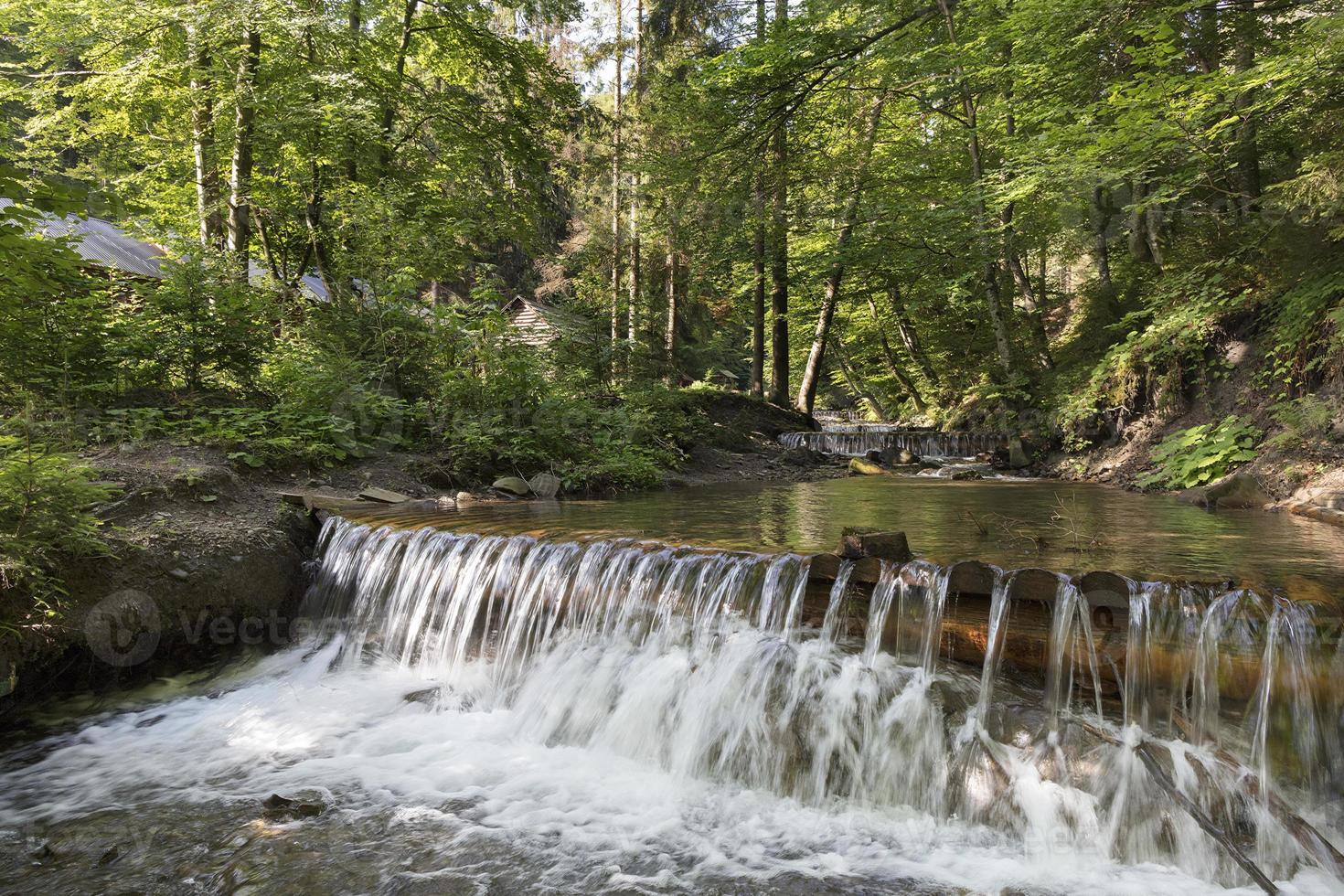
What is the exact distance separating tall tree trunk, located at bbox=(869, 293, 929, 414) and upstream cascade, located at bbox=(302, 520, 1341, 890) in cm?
1947

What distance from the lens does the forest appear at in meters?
7.71

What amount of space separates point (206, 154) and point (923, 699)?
45.6 feet

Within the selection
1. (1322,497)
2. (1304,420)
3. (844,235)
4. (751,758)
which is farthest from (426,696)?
(844,235)

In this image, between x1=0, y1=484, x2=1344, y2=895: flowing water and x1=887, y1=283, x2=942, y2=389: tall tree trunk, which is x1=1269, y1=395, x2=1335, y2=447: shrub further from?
x1=887, y1=283, x2=942, y2=389: tall tree trunk

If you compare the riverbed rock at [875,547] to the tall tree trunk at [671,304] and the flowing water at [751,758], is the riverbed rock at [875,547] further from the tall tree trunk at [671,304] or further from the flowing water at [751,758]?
the tall tree trunk at [671,304]

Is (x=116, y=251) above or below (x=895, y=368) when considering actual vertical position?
above

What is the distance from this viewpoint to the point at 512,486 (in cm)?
955

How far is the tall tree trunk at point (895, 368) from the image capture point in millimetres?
23047

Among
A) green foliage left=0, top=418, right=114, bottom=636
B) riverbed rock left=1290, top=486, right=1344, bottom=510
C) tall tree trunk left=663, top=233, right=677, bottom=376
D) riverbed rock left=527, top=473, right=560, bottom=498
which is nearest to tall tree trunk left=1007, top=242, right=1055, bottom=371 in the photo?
riverbed rock left=1290, top=486, right=1344, bottom=510

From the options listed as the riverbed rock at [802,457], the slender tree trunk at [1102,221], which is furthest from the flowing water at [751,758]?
the slender tree trunk at [1102,221]

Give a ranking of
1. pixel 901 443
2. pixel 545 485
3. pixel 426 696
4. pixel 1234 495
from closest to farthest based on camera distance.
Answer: pixel 426 696, pixel 1234 495, pixel 545 485, pixel 901 443

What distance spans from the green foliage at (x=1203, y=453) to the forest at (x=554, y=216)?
0.05 meters

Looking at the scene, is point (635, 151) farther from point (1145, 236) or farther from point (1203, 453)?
point (1203, 453)

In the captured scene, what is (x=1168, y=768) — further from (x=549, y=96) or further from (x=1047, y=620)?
(x=549, y=96)
